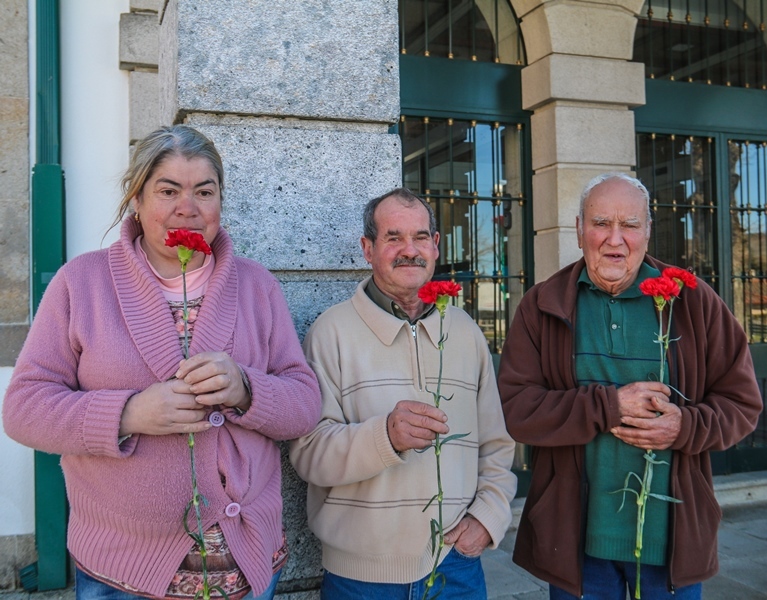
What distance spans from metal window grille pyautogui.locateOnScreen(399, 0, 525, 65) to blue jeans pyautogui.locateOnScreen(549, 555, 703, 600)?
410 cm

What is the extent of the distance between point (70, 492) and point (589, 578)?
1.53 m

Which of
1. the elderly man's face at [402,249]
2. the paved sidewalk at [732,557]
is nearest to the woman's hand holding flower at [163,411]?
the elderly man's face at [402,249]

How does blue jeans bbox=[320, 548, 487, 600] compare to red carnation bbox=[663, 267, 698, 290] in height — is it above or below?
below

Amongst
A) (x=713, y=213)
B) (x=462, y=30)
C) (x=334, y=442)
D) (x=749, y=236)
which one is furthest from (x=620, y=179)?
(x=749, y=236)

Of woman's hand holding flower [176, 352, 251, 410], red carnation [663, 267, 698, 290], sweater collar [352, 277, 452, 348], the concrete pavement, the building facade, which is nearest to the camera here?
woman's hand holding flower [176, 352, 251, 410]

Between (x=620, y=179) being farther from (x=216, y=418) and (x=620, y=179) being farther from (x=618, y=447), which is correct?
(x=216, y=418)

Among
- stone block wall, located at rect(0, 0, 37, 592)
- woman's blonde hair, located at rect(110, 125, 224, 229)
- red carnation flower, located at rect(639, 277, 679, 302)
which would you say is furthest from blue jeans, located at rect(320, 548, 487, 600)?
stone block wall, located at rect(0, 0, 37, 592)

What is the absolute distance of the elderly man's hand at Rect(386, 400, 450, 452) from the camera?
1.76 metres

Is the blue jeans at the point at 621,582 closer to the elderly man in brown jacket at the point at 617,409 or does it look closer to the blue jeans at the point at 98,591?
the elderly man in brown jacket at the point at 617,409

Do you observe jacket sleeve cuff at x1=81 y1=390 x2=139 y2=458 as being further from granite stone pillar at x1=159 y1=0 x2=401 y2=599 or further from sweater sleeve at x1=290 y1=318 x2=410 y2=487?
granite stone pillar at x1=159 y1=0 x2=401 y2=599

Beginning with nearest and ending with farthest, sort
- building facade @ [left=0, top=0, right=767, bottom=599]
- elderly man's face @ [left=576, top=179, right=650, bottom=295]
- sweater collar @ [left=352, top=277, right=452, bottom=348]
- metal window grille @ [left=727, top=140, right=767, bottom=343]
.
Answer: sweater collar @ [left=352, top=277, right=452, bottom=348] → elderly man's face @ [left=576, top=179, right=650, bottom=295] → building facade @ [left=0, top=0, right=767, bottom=599] → metal window grille @ [left=727, top=140, right=767, bottom=343]

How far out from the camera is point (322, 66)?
2.50 metres

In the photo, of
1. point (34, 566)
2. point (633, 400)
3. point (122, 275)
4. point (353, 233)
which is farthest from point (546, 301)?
point (34, 566)

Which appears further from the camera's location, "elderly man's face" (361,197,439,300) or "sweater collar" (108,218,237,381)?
"elderly man's face" (361,197,439,300)
